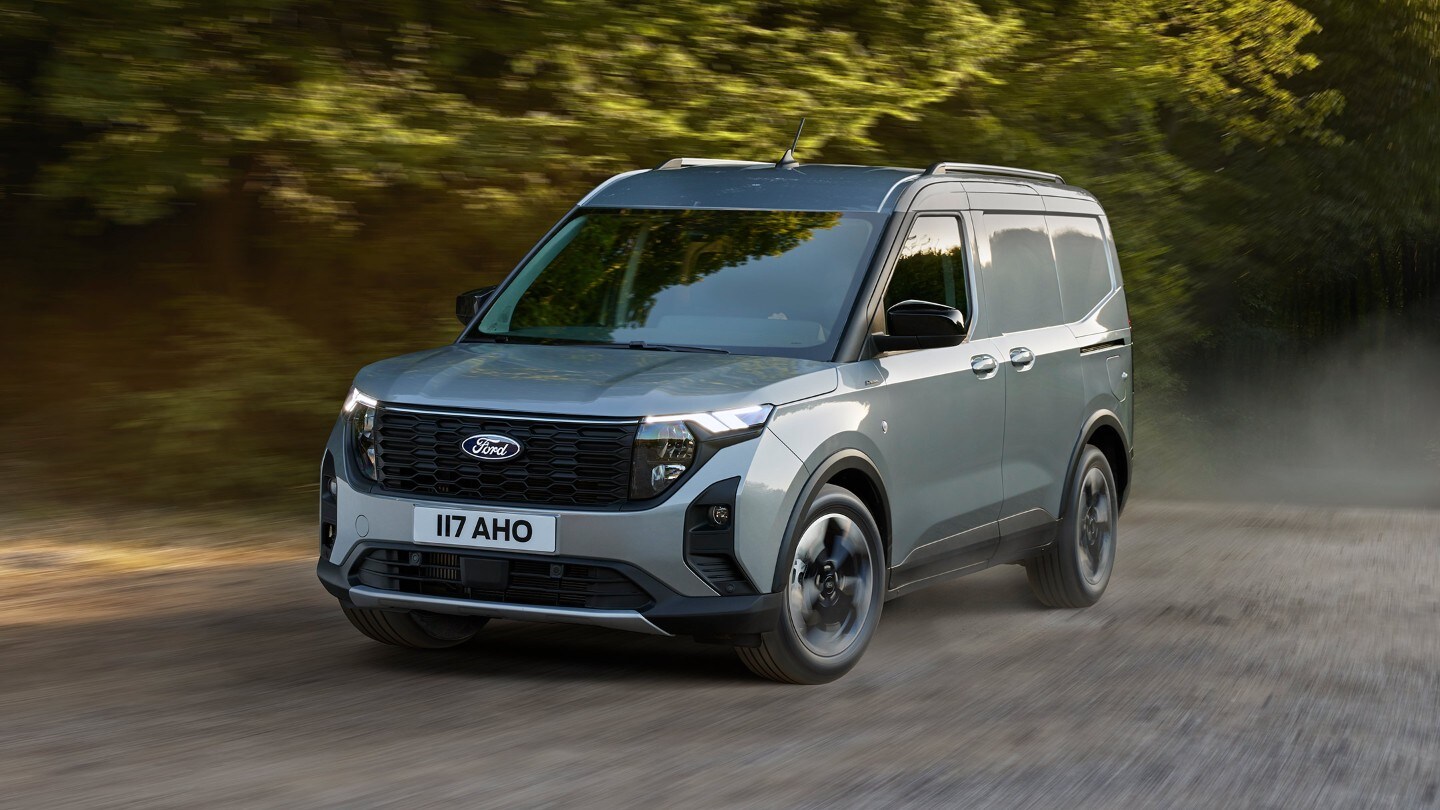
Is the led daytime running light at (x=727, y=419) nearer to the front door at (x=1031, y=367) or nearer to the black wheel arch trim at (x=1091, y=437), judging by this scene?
the front door at (x=1031, y=367)

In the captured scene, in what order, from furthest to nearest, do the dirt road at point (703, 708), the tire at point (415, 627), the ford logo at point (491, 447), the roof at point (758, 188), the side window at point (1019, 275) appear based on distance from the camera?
the side window at point (1019, 275)
the roof at point (758, 188)
the tire at point (415, 627)
the ford logo at point (491, 447)
the dirt road at point (703, 708)

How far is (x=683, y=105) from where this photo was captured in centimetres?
1200

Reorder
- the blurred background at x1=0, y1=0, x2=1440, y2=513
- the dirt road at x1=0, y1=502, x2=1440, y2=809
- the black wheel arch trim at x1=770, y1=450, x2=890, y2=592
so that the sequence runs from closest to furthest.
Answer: the dirt road at x1=0, y1=502, x2=1440, y2=809 < the black wheel arch trim at x1=770, y1=450, x2=890, y2=592 < the blurred background at x1=0, y1=0, x2=1440, y2=513

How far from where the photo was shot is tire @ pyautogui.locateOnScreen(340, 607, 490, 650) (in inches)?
287

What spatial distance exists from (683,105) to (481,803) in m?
7.42

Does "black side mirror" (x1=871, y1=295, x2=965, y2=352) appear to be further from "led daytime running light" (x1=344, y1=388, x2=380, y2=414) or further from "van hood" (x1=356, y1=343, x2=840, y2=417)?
"led daytime running light" (x1=344, y1=388, x2=380, y2=414)

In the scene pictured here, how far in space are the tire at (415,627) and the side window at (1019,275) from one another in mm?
2657

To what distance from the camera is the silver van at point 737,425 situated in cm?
650

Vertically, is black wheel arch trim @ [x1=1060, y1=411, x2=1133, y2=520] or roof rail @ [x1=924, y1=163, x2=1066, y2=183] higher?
roof rail @ [x1=924, y1=163, x2=1066, y2=183]

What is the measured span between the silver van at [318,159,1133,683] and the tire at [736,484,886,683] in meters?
0.01

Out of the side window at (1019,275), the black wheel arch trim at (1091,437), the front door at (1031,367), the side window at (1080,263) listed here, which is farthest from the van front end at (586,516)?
the side window at (1080,263)

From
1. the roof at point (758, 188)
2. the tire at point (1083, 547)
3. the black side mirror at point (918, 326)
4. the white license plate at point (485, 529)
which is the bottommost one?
the tire at point (1083, 547)

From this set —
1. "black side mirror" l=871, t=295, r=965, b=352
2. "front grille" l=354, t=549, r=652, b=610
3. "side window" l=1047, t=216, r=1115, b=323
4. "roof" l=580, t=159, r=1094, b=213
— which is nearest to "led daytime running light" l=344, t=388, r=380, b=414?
"front grille" l=354, t=549, r=652, b=610

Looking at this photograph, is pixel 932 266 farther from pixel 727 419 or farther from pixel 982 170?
pixel 727 419
